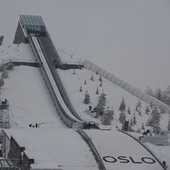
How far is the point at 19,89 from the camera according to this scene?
5350 centimetres

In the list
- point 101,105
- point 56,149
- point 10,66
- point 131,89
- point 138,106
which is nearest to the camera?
point 56,149

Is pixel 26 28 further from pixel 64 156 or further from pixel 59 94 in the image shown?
pixel 64 156

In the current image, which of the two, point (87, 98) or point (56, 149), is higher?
point (87, 98)

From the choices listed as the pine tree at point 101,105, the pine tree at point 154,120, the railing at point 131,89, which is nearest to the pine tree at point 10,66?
the railing at point 131,89

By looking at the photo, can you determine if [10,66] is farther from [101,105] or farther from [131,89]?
[131,89]

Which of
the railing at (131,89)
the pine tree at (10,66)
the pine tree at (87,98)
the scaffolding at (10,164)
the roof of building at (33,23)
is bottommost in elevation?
the scaffolding at (10,164)

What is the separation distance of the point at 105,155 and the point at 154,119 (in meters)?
16.1

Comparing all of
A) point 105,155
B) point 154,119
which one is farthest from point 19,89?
point 105,155

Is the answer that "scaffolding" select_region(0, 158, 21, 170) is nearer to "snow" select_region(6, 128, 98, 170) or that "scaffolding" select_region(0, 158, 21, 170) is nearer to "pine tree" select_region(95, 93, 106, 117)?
"snow" select_region(6, 128, 98, 170)

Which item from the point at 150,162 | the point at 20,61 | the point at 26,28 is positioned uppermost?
the point at 26,28

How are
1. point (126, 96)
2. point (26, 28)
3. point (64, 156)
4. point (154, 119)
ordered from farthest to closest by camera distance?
point (26, 28), point (126, 96), point (154, 119), point (64, 156)

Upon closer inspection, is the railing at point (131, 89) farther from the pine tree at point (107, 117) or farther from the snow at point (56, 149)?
the snow at point (56, 149)

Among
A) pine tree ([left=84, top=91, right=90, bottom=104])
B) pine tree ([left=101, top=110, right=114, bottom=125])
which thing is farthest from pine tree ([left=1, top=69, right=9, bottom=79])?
pine tree ([left=101, top=110, right=114, bottom=125])

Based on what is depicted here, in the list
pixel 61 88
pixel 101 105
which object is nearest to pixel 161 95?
pixel 61 88
